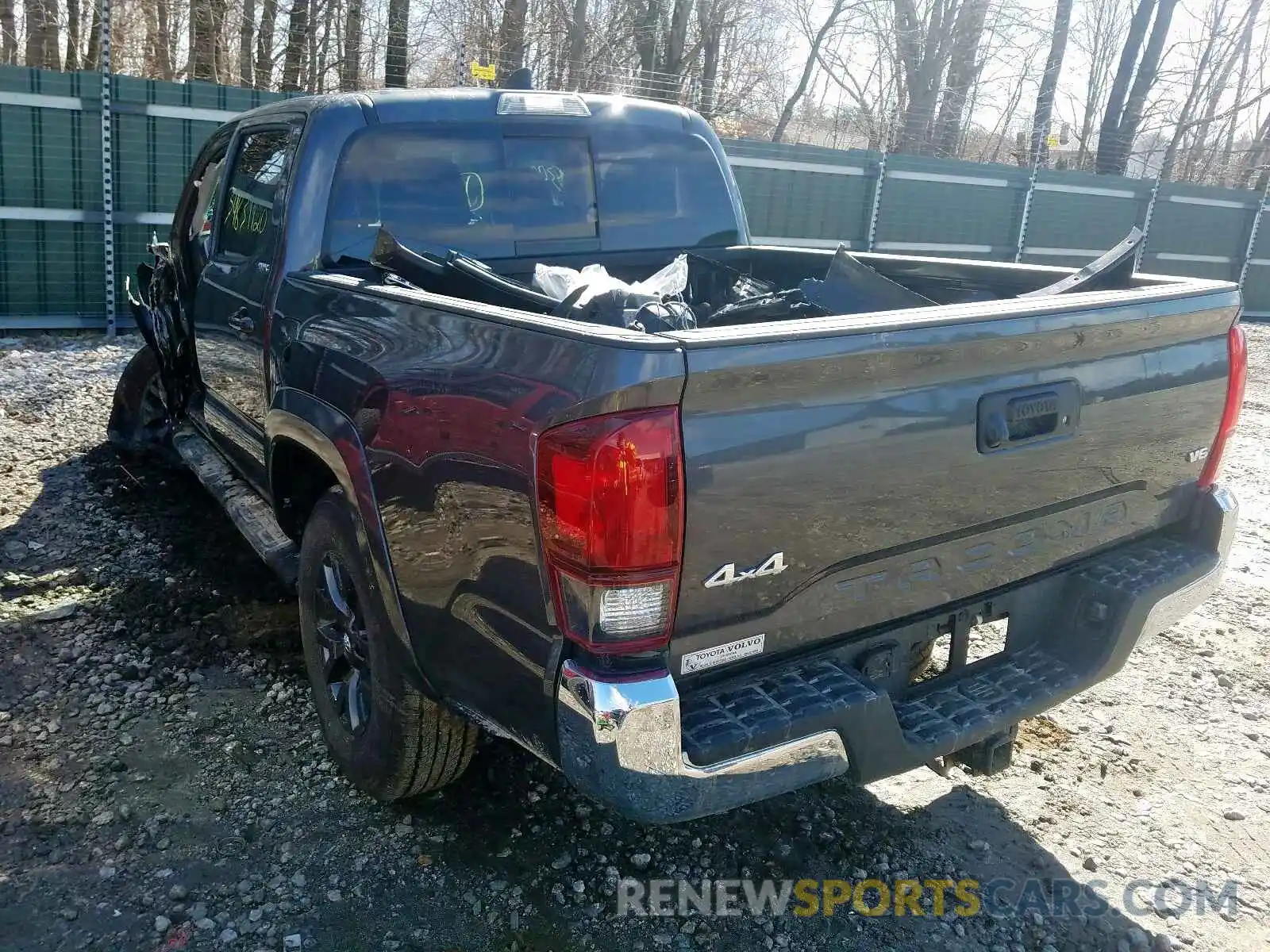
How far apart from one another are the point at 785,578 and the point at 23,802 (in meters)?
2.45

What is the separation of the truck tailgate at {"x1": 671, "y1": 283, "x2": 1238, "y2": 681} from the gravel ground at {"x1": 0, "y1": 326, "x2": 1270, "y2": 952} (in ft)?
2.92

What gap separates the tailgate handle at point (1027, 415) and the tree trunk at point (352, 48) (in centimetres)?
1454

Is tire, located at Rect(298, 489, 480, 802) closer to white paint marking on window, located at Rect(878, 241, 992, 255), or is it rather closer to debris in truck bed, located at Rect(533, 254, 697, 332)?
debris in truck bed, located at Rect(533, 254, 697, 332)

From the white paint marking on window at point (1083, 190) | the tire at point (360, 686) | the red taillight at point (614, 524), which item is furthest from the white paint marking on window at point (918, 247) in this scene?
the red taillight at point (614, 524)

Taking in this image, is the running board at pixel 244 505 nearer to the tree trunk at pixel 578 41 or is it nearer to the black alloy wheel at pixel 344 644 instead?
the black alloy wheel at pixel 344 644

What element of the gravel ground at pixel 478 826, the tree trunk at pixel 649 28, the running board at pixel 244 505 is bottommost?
the gravel ground at pixel 478 826

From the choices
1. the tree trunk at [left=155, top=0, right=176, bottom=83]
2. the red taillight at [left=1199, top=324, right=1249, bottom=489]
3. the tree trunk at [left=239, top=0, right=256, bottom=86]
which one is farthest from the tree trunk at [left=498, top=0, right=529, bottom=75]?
the red taillight at [left=1199, top=324, right=1249, bottom=489]

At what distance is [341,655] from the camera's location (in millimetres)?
3105

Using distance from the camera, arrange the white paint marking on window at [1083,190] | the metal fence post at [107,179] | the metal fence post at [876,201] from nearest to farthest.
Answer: the metal fence post at [107,179], the metal fence post at [876,201], the white paint marking on window at [1083,190]

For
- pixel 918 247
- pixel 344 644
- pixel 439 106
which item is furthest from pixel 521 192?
pixel 918 247

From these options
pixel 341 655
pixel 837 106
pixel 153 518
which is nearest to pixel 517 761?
pixel 341 655

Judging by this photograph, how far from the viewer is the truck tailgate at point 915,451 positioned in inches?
81.9

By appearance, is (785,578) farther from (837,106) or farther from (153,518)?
(837,106)

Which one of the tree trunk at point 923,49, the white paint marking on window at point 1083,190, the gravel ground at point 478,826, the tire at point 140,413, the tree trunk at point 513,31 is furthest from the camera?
the tree trunk at point 923,49
